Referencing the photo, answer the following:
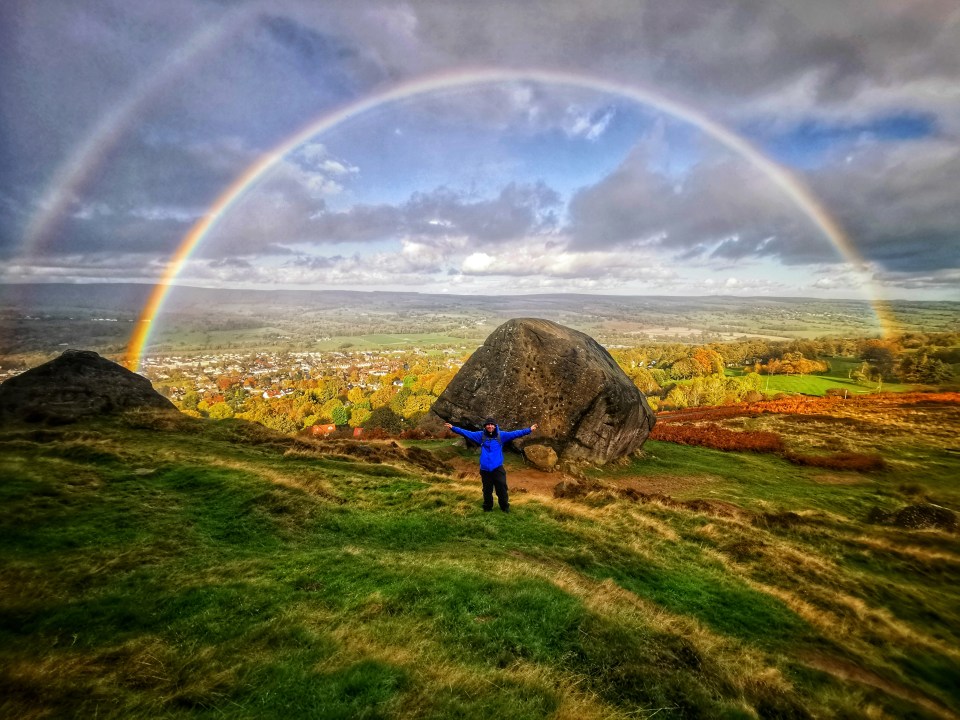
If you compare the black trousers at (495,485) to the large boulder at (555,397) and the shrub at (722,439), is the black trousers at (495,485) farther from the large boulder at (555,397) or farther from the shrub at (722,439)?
the shrub at (722,439)

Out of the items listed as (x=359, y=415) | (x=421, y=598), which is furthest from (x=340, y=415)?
(x=421, y=598)

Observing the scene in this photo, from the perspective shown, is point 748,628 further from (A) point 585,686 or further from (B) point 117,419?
(B) point 117,419

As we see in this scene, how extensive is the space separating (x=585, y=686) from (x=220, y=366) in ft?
506

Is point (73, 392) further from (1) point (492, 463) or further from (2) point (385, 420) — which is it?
(2) point (385, 420)

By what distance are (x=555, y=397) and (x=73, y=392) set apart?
27.2 m

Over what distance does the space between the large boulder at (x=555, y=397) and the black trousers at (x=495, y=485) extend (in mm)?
9859

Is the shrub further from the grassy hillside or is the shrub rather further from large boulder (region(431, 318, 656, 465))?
the grassy hillside

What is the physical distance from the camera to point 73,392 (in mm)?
23688

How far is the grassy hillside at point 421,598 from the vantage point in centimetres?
623

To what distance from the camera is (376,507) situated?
614 inches

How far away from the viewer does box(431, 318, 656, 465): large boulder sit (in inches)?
1022

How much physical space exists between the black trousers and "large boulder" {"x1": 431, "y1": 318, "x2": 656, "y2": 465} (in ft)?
32.3

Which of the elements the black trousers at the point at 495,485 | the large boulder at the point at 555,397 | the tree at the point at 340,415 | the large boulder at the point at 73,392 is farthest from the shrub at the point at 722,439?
the tree at the point at 340,415

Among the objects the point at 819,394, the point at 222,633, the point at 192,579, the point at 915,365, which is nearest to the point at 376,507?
the point at 192,579
